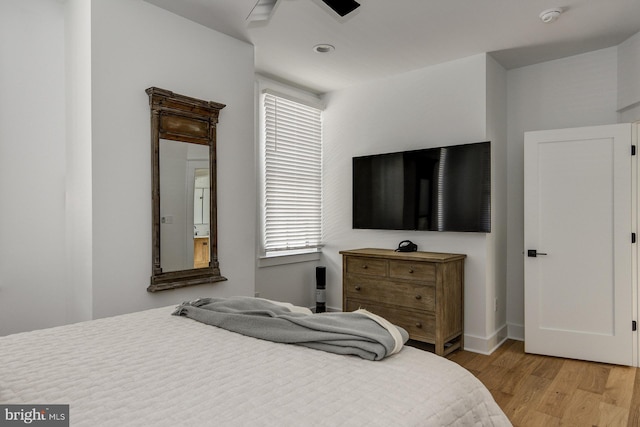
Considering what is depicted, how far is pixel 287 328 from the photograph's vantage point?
5.47 ft

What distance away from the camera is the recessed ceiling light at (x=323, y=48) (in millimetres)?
3484

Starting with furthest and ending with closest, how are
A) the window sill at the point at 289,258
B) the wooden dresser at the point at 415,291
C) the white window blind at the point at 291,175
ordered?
the white window blind at the point at 291,175, the window sill at the point at 289,258, the wooden dresser at the point at 415,291

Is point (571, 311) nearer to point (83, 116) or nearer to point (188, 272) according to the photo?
point (188, 272)

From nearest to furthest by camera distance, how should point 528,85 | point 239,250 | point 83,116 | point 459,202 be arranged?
1. point 83,116
2. point 239,250
3. point 459,202
4. point 528,85

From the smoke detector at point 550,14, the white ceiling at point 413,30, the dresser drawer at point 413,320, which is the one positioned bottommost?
the dresser drawer at point 413,320

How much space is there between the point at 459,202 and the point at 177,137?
8.28 ft

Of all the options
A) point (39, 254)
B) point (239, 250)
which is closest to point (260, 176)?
point (239, 250)

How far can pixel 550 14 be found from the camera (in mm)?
2873

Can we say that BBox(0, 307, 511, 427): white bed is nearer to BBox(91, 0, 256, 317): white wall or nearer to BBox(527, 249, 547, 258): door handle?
BBox(91, 0, 256, 317): white wall

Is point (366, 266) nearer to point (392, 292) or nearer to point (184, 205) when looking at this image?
point (392, 292)

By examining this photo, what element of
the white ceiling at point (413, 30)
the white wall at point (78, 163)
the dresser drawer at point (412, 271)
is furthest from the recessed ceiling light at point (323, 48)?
the dresser drawer at point (412, 271)

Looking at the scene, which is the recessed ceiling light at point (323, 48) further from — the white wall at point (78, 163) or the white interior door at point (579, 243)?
the white interior door at point (579, 243)

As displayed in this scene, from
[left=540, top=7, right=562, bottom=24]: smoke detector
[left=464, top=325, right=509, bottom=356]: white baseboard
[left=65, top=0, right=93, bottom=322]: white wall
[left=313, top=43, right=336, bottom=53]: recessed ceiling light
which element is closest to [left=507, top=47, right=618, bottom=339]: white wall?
[left=464, top=325, right=509, bottom=356]: white baseboard

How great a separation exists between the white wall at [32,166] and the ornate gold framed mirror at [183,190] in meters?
0.69
